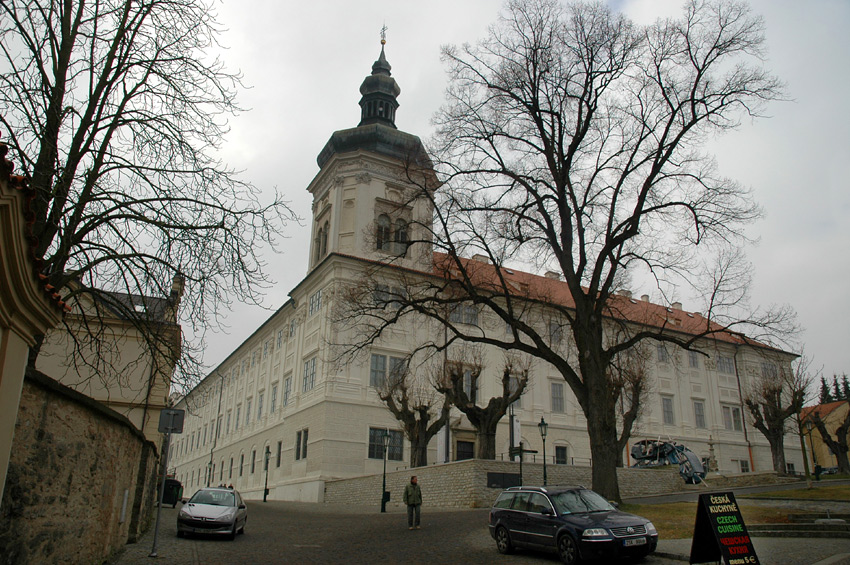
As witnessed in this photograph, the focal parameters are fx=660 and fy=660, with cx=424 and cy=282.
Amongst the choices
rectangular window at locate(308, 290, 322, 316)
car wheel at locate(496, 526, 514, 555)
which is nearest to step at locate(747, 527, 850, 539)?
car wheel at locate(496, 526, 514, 555)

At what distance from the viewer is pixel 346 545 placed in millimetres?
15742

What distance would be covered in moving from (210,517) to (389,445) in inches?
829

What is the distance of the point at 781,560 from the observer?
11.3 metres

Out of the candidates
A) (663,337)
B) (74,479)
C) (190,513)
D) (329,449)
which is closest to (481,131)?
(663,337)

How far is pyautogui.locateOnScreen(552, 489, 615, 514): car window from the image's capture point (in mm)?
13312

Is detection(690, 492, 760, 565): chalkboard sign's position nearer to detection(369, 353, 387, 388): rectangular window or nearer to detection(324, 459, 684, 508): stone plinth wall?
detection(324, 459, 684, 508): stone plinth wall

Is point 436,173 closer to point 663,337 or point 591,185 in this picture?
point 591,185

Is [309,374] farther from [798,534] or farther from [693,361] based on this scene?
[693,361]

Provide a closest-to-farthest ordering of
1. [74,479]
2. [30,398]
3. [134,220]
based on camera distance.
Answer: [30,398]
[74,479]
[134,220]

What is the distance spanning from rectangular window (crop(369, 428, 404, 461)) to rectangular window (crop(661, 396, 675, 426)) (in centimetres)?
2468

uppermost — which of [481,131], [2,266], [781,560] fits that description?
[481,131]

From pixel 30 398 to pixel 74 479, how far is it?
6.95 ft

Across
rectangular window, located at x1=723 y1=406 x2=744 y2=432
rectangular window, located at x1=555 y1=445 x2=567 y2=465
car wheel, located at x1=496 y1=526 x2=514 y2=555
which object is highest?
rectangular window, located at x1=723 y1=406 x2=744 y2=432

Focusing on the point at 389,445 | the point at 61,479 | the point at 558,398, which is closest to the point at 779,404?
the point at 558,398
